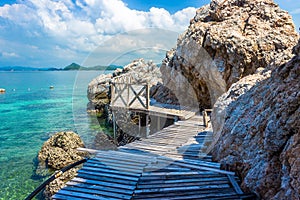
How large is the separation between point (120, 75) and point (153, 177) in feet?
78.1

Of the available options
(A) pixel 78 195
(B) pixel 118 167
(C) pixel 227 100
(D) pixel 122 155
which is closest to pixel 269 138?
(C) pixel 227 100

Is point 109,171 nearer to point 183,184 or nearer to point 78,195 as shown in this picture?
point 78,195

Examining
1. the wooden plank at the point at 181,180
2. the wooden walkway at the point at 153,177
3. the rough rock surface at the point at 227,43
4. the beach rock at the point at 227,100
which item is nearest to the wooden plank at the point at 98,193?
the wooden walkway at the point at 153,177

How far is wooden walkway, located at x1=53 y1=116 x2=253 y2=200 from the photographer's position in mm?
4625

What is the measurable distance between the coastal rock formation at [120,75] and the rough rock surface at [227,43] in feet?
43.8

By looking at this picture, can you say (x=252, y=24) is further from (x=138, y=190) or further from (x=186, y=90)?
(x=138, y=190)

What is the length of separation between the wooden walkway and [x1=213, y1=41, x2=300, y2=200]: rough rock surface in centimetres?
42

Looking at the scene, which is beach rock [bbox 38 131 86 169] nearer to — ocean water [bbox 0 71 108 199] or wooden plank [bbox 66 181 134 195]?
ocean water [bbox 0 71 108 199]

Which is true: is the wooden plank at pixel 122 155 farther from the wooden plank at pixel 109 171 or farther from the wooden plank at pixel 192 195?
the wooden plank at pixel 192 195

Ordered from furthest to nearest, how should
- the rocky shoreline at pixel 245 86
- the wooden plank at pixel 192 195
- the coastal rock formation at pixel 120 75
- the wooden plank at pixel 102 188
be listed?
the coastal rock formation at pixel 120 75, the wooden plank at pixel 102 188, the wooden plank at pixel 192 195, the rocky shoreline at pixel 245 86

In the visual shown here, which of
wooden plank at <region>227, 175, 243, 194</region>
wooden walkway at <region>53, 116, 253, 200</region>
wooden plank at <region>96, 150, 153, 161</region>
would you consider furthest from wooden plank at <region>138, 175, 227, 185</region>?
wooden plank at <region>96, 150, 153, 161</region>

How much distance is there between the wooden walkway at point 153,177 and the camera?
462 centimetres

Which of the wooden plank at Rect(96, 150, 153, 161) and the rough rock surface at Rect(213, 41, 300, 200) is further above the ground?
the rough rock surface at Rect(213, 41, 300, 200)

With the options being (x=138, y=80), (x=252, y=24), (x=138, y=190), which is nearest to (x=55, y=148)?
(x=138, y=190)
